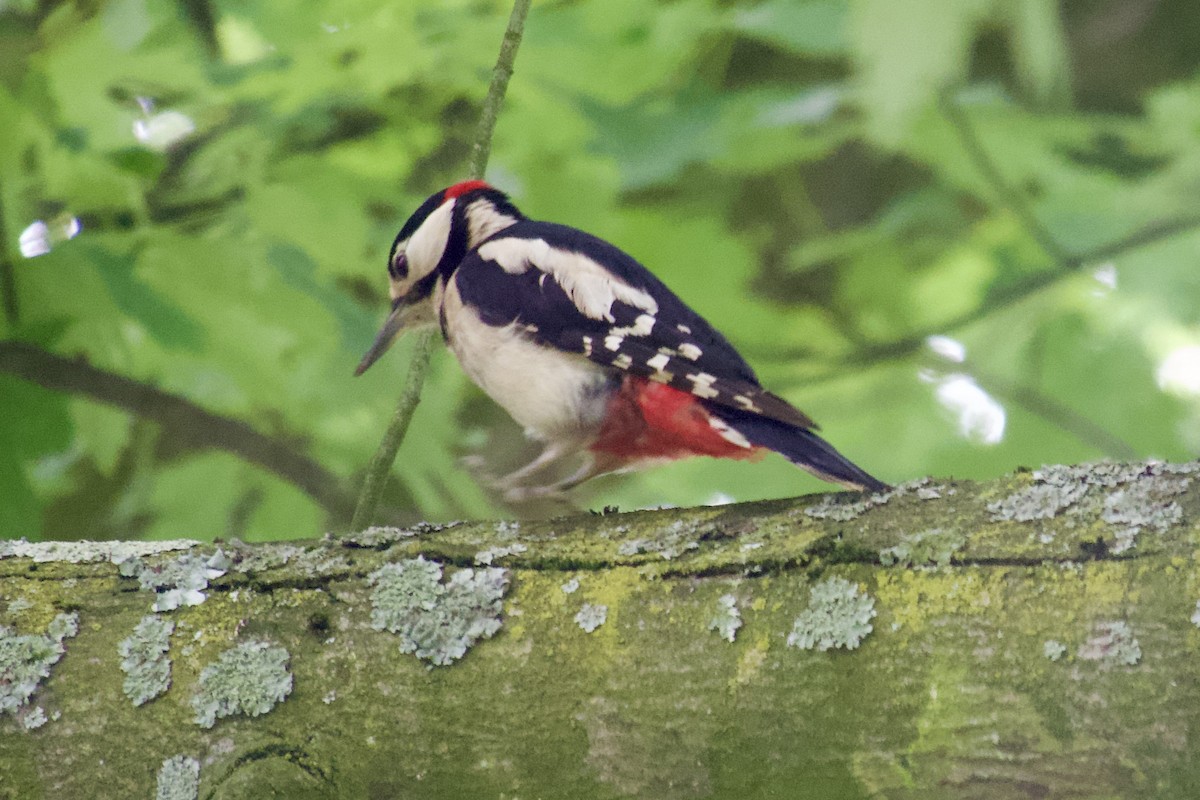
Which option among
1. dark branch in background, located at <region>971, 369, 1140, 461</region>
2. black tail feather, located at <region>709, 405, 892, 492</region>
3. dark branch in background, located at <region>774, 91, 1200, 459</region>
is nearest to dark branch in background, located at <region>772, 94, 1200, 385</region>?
dark branch in background, located at <region>774, 91, 1200, 459</region>

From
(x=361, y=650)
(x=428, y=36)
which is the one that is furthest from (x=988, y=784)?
(x=428, y=36)

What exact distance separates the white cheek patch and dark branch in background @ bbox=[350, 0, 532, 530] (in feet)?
0.44

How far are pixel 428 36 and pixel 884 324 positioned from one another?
160 cm

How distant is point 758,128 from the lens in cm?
304

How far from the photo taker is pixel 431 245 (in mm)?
2484

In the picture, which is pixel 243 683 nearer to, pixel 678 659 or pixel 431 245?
pixel 678 659

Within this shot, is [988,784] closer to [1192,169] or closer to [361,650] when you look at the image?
[361,650]

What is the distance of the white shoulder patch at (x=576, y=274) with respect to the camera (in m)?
2.16

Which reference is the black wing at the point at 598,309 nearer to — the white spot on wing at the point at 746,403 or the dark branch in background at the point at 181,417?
the white spot on wing at the point at 746,403

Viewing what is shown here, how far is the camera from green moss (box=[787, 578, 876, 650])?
1.32m

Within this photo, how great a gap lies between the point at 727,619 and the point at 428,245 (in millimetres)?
1343

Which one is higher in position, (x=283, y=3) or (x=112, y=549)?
(x=283, y=3)

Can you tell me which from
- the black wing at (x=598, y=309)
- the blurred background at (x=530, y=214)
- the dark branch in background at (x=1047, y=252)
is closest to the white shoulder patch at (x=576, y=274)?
the black wing at (x=598, y=309)

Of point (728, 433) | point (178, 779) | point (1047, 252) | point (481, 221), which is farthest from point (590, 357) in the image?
point (1047, 252)
